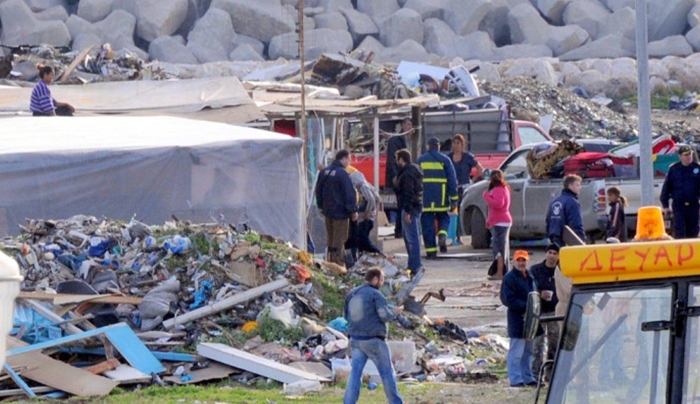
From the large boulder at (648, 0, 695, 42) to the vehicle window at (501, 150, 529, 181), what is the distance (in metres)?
31.9

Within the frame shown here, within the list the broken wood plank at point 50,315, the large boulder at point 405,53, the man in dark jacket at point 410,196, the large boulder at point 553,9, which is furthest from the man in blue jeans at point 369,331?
the large boulder at point 553,9

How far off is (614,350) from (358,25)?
4590cm

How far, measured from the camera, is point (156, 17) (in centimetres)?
4866

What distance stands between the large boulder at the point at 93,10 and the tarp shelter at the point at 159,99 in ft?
87.9

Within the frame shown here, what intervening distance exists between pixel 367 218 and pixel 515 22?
1394 inches

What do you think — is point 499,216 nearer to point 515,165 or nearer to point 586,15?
point 515,165

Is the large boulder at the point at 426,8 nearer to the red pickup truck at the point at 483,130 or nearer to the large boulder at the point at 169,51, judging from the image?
the large boulder at the point at 169,51

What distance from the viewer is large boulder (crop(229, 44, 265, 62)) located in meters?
47.7

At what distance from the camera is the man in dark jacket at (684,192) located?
719 inches

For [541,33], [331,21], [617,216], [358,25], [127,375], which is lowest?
[127,375]

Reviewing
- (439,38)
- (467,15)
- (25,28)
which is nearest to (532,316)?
(25,28)

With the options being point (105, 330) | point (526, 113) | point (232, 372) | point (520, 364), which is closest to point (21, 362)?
point (105, 330)

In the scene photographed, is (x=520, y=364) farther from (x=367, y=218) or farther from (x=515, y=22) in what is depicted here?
(x=515, y=22)

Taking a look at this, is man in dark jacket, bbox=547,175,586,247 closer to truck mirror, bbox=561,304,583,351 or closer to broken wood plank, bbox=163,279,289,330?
broken wood plank, bbox=163,279,289,330
